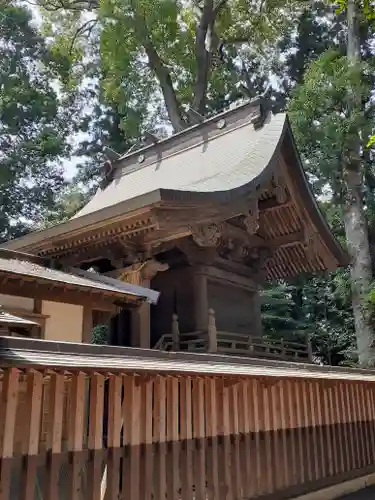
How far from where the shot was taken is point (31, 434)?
3.32 metres

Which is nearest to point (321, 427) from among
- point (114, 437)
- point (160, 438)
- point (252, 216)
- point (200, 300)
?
point (200, 300)

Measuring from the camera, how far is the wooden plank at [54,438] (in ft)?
11.2

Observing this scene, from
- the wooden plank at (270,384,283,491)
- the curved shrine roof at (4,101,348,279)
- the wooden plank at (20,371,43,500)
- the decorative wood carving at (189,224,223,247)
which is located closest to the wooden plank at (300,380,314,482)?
the wooden plank at (270,384,283,491)

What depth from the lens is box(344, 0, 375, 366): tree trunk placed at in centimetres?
1502

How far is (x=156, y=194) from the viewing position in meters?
6.48

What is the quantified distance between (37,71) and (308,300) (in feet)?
55.2

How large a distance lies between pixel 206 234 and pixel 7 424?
4.95 meters

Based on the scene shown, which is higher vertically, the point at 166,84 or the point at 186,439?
the point at 166,84

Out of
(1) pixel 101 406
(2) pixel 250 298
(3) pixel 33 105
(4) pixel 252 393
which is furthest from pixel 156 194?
(3) pixel 33 105

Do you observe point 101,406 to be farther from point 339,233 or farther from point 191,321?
point 339,233

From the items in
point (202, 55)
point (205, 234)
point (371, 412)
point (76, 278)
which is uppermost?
point (202, 55)

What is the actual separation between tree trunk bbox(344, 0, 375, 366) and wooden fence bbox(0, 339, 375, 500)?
27.9 ft

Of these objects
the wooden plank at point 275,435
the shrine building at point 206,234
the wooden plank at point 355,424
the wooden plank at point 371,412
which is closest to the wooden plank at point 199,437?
the wooden plank at point 275,435

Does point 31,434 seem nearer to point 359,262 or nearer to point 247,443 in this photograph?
point 247,443
